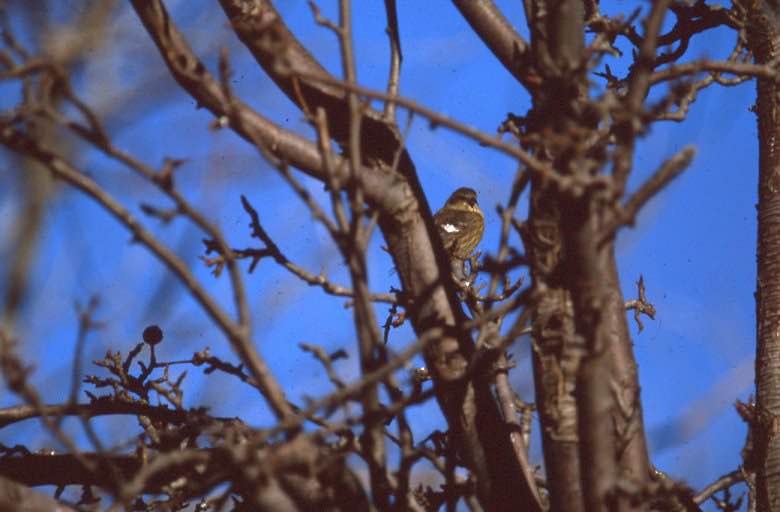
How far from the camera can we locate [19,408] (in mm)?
2451

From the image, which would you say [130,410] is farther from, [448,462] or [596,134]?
[596,134]

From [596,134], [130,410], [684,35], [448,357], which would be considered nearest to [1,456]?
[130,410]

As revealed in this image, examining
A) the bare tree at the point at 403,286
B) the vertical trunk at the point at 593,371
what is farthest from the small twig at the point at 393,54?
the vertical trunk at the point at 593,371

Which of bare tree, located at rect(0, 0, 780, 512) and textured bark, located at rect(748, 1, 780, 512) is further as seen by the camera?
textured bark, located at rect(748, 1, 780, 512)

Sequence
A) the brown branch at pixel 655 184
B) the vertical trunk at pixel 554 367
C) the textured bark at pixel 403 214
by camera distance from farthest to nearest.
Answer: the textured bark at pixel 403 214
the vertical trunk at pixel 554 367
the brown branch at pixel 655 184

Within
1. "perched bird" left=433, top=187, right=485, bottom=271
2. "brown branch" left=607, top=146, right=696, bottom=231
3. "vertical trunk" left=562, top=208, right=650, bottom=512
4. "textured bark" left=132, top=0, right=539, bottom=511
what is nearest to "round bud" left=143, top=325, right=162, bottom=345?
"textured bark" left=132, top=0, right=539, bottom=511

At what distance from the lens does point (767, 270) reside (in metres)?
2.98

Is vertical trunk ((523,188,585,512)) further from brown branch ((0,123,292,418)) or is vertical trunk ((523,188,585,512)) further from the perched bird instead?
the perched bird

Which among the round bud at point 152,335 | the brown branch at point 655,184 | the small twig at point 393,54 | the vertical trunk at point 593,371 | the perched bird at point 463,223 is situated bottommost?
the vertical trunk at point 593,371

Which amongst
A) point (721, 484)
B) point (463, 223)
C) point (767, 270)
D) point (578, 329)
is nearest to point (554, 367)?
point (578, 329)

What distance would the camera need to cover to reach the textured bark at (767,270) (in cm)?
272

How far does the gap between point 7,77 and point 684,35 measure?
276cm

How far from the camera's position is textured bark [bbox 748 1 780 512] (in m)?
2.72

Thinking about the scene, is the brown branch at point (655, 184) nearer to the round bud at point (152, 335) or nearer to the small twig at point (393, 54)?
the small twig at point (393, 54)
